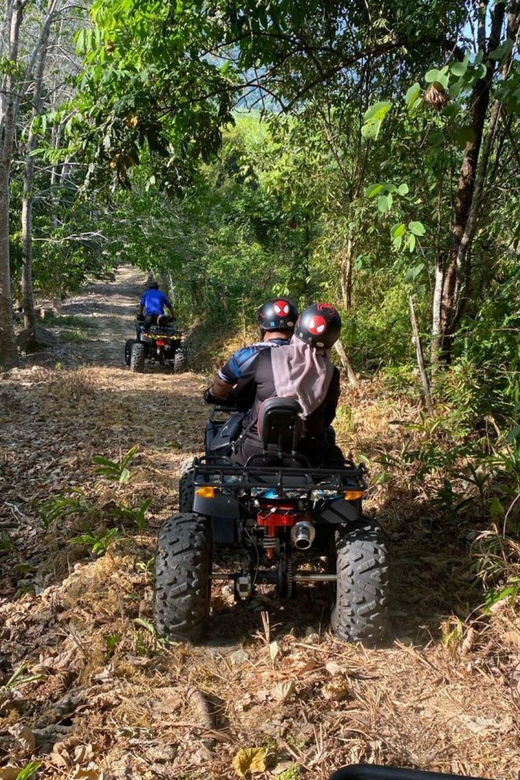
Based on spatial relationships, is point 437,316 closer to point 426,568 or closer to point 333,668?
point 426,568

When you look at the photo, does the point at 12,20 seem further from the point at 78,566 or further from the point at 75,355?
the point at 78,566

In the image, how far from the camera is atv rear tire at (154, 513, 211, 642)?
2.98 m

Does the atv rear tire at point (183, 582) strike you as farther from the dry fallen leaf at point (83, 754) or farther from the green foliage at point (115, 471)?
the green foliage at point (115, 471)

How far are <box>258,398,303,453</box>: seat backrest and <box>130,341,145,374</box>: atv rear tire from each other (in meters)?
8.65

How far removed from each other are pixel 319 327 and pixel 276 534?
3.66 feet

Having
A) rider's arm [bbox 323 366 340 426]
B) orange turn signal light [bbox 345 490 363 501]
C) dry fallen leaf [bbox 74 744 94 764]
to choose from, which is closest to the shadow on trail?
orange turn signal light [bbox 345 490 363 501]

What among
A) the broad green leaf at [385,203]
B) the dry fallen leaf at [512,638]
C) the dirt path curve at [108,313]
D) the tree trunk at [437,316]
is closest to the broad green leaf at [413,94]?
the broad green leaf at [385,203]

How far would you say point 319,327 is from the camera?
10.3 feet

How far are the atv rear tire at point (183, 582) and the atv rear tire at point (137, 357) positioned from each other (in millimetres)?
8717

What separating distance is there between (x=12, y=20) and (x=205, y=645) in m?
11.1

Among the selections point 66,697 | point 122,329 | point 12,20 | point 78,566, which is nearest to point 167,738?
point 66,697

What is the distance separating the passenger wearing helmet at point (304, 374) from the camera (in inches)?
126

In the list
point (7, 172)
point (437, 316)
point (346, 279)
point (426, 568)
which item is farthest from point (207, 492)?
point (7, 172)

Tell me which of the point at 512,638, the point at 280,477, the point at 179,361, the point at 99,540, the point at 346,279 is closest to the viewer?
the point at 280,477
